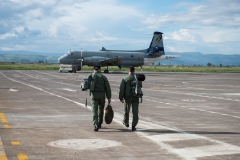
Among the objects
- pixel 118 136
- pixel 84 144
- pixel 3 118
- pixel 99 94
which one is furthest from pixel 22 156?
pixel 3 118

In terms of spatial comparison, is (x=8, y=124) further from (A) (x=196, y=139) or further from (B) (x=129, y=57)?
(B) (x=129, y=57)

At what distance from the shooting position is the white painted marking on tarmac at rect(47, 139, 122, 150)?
402 inches

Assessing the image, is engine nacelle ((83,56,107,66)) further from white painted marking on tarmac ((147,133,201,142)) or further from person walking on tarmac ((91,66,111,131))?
white painted marking on tarmac ((147,133,201,142))

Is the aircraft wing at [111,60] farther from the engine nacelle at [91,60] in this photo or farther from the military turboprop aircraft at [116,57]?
the engine nacelle at [91,60]

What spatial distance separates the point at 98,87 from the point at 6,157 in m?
5.02

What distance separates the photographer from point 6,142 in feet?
35.0

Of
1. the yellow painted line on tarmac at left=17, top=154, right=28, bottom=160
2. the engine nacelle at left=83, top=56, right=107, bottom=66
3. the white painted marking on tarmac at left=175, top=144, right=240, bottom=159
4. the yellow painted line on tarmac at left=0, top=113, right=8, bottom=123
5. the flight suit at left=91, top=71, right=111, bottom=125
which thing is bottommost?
the yellow painted line on tarmac at left=0, top=113, right=8, bottom=123

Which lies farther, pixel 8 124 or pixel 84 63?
pixel 84 63

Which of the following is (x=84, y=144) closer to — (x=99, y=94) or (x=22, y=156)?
(x=22, y=156)

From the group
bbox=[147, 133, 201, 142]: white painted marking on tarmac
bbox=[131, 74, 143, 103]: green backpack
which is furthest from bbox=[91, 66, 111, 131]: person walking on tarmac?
bbox=[147, 133, 201, 142]: white painted marking on tarmac

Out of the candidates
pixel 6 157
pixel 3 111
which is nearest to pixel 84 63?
pixel 3 111

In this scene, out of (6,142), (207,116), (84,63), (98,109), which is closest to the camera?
(6,142)

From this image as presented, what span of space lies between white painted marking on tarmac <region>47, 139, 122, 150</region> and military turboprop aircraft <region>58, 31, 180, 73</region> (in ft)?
206

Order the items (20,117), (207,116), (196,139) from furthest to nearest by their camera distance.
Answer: (207,116), (20,117), (196,139)
